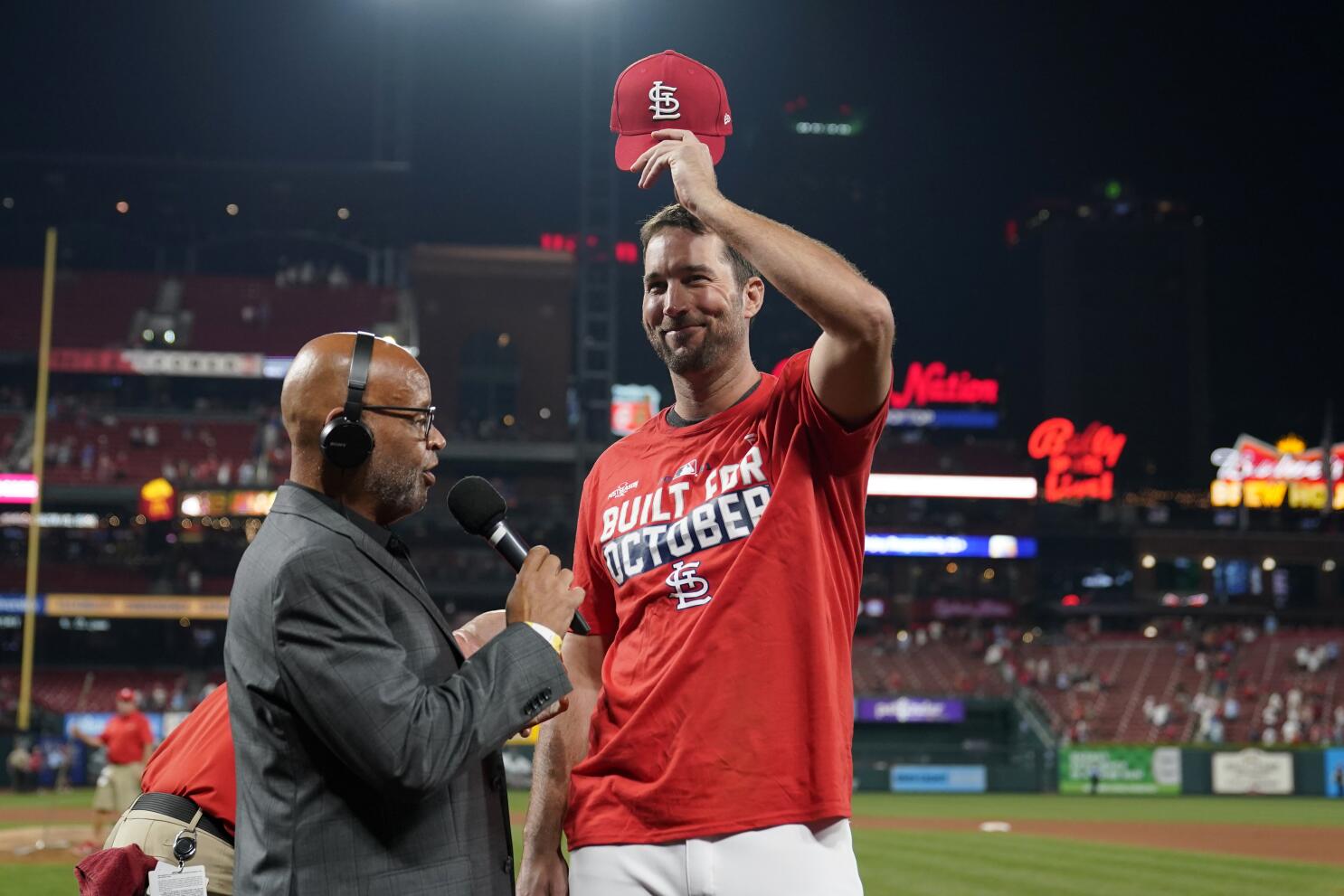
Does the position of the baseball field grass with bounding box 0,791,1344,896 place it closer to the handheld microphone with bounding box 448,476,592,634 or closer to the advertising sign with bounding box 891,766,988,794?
the advertising sign with bounding box 891,766,988,794

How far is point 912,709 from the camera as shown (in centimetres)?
3559

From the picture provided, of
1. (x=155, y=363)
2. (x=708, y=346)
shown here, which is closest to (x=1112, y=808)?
(x=708, y=346)

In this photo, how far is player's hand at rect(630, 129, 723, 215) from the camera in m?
3.02

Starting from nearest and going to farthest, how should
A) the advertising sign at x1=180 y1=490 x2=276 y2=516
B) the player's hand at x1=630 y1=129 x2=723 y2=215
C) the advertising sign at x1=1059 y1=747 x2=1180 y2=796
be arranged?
the player's hand at x1=630 y1=129 x2=723 y2=215
the advertising sign at x1=1059 y1=747 x2=1180 y2=796
the advertising sign at x1=180 y1=490 x2=276 y2=516

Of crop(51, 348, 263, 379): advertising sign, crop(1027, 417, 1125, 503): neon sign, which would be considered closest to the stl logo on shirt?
crop(51, 348, 263, 379): advertising sign

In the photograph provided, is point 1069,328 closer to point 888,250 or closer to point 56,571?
point 888,250

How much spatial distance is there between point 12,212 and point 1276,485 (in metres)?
49.2

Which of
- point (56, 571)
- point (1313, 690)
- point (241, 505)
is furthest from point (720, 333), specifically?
point (56, 571)

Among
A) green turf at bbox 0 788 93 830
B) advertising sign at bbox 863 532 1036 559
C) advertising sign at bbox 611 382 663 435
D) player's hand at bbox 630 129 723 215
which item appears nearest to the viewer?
player's hand at bbox 630 129 723 215

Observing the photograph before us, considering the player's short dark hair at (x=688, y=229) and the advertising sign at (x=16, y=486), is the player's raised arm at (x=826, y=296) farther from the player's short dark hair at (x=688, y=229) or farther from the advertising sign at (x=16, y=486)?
the advertising sign at (x=16, y=486)

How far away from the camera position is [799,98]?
6159 cm

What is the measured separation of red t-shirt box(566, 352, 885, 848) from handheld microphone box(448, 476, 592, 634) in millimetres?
232

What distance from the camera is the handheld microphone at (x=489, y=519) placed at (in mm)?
3078

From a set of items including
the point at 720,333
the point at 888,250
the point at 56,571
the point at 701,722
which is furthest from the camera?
the point at 888,250
